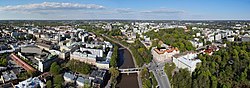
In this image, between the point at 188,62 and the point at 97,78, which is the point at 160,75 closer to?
the point at 188,62

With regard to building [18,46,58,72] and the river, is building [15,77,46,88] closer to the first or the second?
building [18,46,58,72]

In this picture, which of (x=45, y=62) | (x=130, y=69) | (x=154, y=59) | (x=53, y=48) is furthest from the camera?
(x=53, y=48)

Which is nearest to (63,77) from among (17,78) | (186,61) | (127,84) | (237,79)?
(17,78)

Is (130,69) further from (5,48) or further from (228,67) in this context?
(5,48)

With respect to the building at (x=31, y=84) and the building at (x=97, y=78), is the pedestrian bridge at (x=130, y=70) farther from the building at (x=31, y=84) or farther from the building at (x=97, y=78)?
the building at (x=31, y=84)

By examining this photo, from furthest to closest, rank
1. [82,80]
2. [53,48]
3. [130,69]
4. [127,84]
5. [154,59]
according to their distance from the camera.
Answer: [53,48], [154,59], [130,69], [127,84], [82,80]

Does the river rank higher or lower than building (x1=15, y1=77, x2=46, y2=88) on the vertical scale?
lower

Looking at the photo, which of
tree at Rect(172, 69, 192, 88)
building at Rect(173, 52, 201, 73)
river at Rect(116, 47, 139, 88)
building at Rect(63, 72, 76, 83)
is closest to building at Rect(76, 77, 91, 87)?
building at Rect(63, 72, 76, 83)

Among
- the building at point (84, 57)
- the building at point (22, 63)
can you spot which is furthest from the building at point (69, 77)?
the building at point (84, 57)

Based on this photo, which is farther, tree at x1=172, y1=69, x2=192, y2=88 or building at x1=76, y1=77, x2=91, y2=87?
building at x1=76, y1=77, x2=91, y2=87
